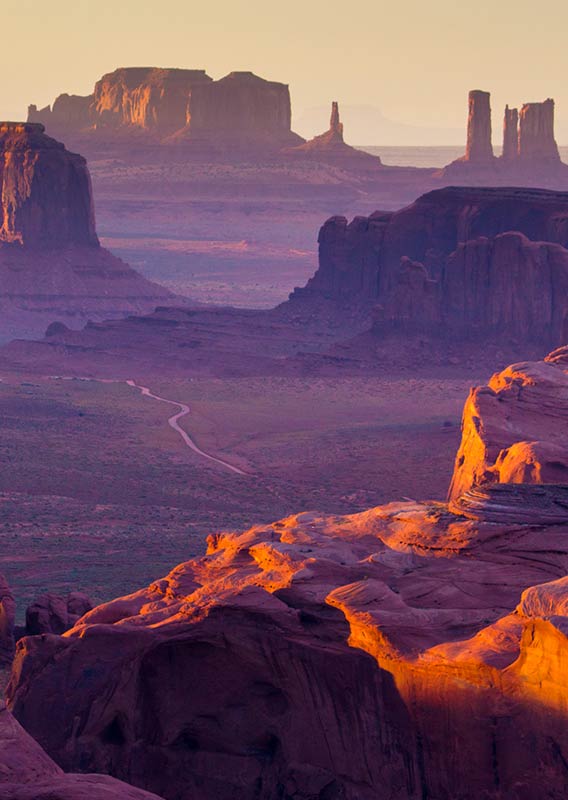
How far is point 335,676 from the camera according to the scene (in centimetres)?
1964

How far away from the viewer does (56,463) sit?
176 feet

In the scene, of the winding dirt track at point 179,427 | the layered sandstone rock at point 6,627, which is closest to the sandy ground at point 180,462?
the winding dirt track at point 179,427

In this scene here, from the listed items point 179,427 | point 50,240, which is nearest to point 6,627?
point 179,427

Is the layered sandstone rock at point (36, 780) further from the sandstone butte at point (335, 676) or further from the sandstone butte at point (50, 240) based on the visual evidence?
the sandstone butte at point (50, 240)

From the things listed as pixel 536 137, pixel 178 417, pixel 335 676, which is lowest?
pixel 178 417

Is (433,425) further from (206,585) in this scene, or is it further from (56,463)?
(206,585)

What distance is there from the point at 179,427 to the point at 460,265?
23.6 meters

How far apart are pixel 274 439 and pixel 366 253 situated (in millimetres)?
35124

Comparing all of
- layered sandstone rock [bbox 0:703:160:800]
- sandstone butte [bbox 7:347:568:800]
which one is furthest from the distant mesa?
layered sandstone rock [bbox 0:703:160:800]

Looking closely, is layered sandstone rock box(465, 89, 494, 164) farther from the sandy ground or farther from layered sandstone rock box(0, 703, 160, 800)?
layered sandstone rock box(0, 703, 160, 800)

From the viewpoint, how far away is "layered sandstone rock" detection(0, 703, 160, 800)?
13.0 m

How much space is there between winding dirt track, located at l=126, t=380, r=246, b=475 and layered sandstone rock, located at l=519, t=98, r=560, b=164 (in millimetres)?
123422

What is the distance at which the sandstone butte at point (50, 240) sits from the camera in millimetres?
109812

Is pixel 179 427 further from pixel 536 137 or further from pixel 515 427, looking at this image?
pixel 536 137
